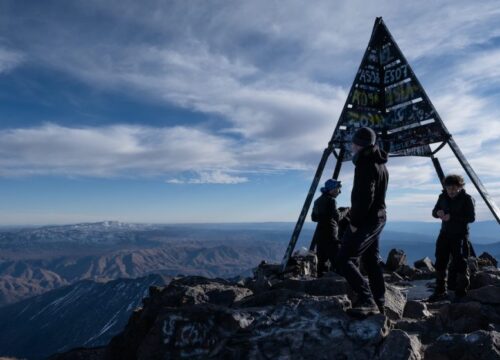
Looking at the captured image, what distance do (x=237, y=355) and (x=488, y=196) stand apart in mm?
10822

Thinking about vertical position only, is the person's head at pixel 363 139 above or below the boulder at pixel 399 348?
above

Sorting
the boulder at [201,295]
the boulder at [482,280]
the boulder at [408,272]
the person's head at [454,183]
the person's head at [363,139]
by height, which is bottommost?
the boulder at [408,272]

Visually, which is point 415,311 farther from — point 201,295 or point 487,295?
point 201,295

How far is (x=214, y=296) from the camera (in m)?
7.95

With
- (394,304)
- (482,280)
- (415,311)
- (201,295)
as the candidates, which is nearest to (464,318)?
(415,311)

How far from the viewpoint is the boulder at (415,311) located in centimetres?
748

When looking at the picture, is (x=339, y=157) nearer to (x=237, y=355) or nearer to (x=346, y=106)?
(x=346, y=106)

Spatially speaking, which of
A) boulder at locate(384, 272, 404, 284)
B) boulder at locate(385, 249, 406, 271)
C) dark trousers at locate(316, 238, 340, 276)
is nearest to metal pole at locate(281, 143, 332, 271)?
dark trousers at locate(316, 238, 340, 276)

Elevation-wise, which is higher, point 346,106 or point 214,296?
point 346,106

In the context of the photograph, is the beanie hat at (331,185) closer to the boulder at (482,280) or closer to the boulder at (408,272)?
the boulder at (482,280)

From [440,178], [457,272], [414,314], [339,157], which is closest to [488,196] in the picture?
[440,178]

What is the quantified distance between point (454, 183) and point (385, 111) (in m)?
7.32

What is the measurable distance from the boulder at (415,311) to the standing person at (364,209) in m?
1.64

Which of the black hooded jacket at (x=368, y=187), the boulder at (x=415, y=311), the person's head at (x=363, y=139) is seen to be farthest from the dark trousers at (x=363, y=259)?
the boulder at (x=415, y=311)
